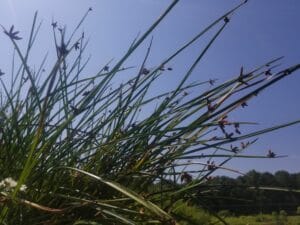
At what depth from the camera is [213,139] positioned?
113 centimetres

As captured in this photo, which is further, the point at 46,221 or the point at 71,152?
the point at 71,152

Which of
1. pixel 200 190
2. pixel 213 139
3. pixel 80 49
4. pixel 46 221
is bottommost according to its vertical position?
pixel 46 221

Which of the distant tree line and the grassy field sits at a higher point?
the grassy field

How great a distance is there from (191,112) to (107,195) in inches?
10.1

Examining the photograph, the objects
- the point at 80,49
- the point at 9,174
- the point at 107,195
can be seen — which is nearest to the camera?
the point at 9,174

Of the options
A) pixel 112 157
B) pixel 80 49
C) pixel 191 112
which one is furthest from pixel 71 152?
pixel 80 49

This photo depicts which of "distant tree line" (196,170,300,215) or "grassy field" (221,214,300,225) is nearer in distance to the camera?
"distant tree line" (196,170,300,215)

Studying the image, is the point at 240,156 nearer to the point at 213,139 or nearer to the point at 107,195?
the point at 213,139

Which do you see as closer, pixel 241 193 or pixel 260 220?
pixel 241 193

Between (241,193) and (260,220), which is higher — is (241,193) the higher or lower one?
the lower one

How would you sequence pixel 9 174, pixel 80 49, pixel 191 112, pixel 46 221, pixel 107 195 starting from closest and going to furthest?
1. pixel 46 221
2. pixel 9 174
3. pixel 107 195
4. pixel 191 112
5. pixel 80 49

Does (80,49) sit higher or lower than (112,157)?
higher

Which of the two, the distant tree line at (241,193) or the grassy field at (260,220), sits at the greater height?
the grassy field at (260,220)

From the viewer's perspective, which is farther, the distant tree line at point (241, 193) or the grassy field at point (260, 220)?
the grassy field at point (260, 220)
